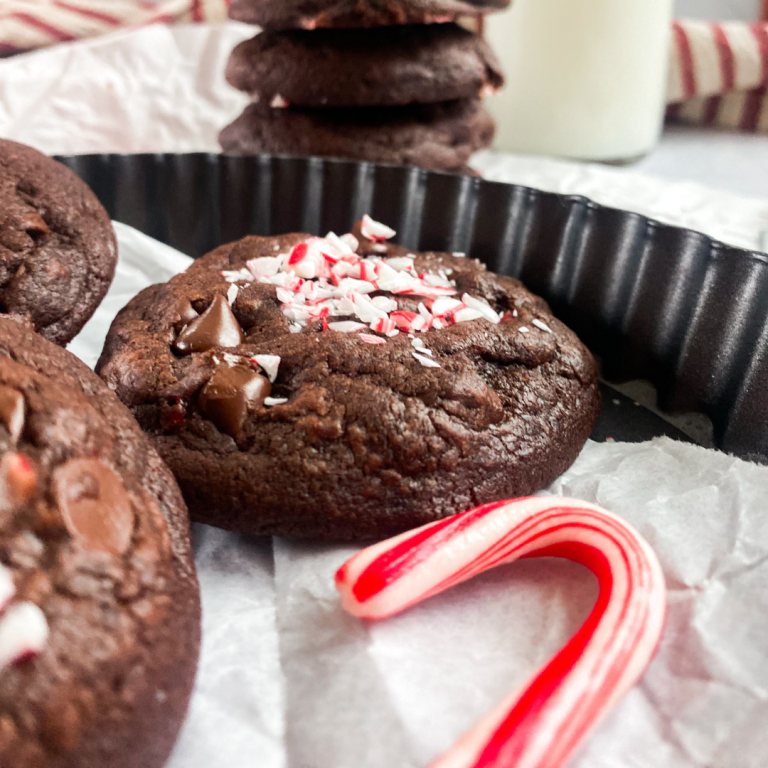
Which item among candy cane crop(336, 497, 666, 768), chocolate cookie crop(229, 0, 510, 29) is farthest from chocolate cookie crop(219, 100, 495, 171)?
candy cane crop(336, 497, 666, 768)

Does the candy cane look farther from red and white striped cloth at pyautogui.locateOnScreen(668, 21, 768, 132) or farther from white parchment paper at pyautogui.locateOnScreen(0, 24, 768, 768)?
red and white striped cloth at pyautogui.locateOnScreen(668, 21, 768, 132)

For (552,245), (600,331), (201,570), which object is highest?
(552,245)

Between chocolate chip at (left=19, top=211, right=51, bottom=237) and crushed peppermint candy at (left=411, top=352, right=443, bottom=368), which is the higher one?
chocolate chip at (left=19, top=211, right=51, bottom=237)

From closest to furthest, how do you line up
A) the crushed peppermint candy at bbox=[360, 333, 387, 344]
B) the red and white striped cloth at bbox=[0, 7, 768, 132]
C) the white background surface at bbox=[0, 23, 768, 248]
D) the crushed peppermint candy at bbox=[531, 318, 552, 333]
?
1. the crushed peppermint candy at bbox=[360, 333, 387, 344]
2. the crushed peppermint candy at bbox=[531, 318, 552, 333]
3. the white background surface at bbox=[0, 23, 768, 248]
4. the red and white striped cloth at bbox=[0, 7, 768, 132]

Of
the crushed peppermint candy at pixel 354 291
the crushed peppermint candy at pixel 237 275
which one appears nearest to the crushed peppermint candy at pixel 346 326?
the crushed peppermint candy at pixel 354 291

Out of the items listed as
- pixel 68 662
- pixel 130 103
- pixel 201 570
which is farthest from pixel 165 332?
pixel 130 103

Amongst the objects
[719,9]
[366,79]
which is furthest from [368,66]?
[719,9]

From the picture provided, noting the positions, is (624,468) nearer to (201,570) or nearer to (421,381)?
(421,381)

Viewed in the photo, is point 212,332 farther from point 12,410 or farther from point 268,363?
point 12,410

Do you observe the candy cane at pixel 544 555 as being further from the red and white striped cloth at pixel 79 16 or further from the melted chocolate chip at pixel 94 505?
the red and white striped cloth at pixel 79 16
